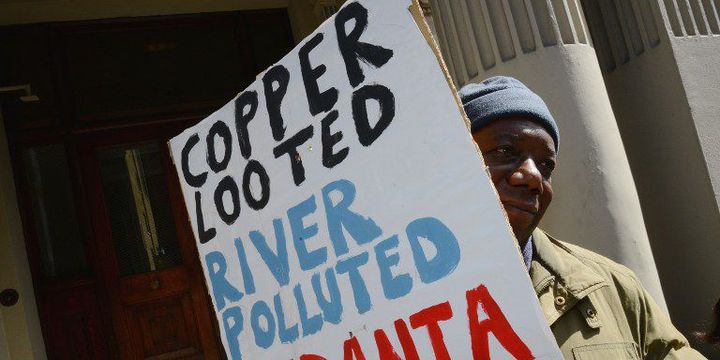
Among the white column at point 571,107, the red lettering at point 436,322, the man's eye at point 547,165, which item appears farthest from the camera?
the white column at point 571,107

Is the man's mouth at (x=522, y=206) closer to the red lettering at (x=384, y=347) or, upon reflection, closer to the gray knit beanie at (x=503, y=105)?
the gray knit beanie at (x=503, y=105)

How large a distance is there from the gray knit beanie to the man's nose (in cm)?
14

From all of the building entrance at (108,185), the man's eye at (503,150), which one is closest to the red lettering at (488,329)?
the man's eye at (503,150)

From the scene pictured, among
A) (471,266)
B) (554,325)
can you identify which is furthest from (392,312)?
(554,325)

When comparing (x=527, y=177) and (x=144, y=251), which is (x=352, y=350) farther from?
(x=144, y=251)

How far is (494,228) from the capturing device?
1.28 meters

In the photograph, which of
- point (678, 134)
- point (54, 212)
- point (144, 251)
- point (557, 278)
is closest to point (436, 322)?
point (557, 278)

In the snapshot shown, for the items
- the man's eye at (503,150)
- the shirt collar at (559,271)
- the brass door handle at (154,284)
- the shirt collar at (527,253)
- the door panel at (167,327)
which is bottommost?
the door panel at (167,327)

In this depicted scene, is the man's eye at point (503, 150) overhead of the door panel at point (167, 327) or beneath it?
overhead

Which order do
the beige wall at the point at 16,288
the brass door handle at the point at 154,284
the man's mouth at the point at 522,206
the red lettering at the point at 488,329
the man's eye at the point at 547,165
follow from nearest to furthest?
the red lettering at the point at 488,329 < the man's mouth at the point at 522,206 < the man's eye at the point at 547,165 < the beige wall at the point at 16,288 < the brass door handle at the point at 154,284

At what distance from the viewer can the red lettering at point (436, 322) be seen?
1387mm

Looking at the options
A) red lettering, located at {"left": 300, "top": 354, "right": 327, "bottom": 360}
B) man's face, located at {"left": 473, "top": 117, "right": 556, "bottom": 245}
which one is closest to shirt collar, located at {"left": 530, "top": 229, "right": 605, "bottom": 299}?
man's face, located at {"left": 473, "top": 117, "right": 556, "bottom": 245}

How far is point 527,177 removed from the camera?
4.91 feet

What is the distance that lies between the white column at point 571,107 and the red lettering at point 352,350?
7.81ft
